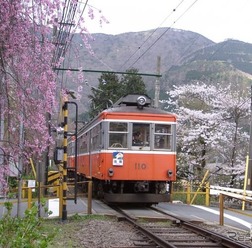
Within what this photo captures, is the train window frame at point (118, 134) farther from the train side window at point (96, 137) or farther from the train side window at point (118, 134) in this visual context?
the train side window at point (96, 137)

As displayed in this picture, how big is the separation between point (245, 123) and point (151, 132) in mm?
14923

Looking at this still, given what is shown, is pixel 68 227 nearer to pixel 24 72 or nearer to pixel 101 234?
pixel 101 234

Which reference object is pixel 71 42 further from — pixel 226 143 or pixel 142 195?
pixel 226 143

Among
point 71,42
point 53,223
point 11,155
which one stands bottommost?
point 53,223

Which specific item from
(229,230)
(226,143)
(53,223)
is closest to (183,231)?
(229,230)

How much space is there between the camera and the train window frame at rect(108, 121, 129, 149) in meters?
13.8

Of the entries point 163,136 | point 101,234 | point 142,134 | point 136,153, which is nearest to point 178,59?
point 163,136

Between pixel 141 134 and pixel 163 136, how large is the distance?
65 cm

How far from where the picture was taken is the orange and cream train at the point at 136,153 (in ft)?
44.8

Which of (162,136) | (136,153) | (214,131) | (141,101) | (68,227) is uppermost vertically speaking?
(141,101)

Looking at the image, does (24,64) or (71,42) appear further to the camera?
(71,42)

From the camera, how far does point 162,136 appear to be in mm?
14125

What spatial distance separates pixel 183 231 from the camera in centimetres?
1009

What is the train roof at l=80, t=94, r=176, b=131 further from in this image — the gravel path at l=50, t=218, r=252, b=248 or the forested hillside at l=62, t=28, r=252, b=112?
the forested hillside at l=62, t=28, r=252, b=112
